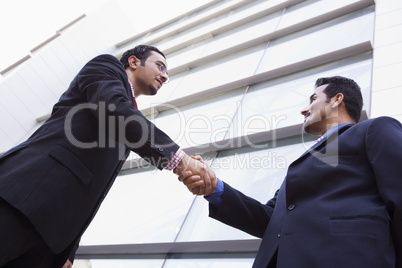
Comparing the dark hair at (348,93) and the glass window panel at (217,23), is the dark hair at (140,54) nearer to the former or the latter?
the dark hair at (348,93)

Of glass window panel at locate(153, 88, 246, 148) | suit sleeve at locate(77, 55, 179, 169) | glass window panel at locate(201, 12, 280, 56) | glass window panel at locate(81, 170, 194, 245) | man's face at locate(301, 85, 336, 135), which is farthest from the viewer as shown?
glass window panel at locate(201, 12, 280, 56)

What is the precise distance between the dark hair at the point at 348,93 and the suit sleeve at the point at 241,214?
0.95 metres

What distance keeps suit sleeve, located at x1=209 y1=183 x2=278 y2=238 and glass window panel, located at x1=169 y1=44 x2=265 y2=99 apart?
427 cm

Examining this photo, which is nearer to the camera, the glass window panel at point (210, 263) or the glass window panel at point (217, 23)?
the glass window panel at point (210, 263)

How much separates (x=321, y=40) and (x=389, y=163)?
4761 mm

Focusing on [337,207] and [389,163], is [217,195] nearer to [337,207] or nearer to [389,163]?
[337,207]

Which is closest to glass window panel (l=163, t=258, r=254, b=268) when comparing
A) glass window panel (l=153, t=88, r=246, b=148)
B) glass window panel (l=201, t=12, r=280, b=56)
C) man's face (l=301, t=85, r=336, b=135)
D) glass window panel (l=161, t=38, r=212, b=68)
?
man's face (l=301, t=85, r=336, b=135)

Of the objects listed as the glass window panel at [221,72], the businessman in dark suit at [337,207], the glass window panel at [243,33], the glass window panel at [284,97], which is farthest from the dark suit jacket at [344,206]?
the glass window panel at [243,33]

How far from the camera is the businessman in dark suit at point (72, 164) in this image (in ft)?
4.82

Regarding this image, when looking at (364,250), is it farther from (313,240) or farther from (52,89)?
(52,89)

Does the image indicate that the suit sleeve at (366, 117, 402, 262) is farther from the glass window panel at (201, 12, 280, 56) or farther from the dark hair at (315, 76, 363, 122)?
the glass window panel at (201, 12, 280, 56)

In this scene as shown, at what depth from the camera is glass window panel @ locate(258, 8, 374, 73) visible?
4.99 m

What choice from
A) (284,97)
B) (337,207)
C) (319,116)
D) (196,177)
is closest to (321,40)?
(284,97)

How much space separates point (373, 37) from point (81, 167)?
4446 mm
